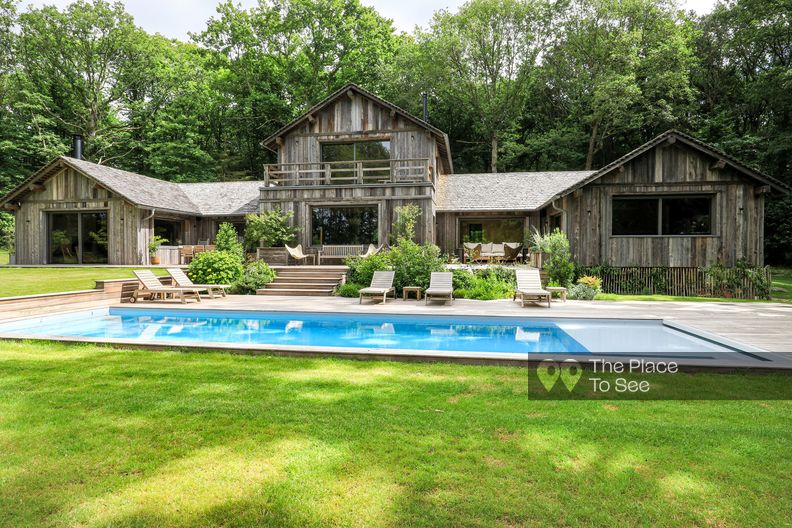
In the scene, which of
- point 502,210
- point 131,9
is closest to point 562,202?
point 502,210

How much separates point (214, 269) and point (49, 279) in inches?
199

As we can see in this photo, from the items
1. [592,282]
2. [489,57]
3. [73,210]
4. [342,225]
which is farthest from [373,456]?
[489,57]

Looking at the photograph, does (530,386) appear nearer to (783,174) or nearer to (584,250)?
(584,250)

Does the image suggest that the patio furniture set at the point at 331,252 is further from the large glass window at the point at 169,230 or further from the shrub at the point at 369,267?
the large glass window at the point at 169,230

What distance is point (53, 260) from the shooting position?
65.3 ft

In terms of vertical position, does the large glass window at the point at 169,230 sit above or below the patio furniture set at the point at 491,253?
above

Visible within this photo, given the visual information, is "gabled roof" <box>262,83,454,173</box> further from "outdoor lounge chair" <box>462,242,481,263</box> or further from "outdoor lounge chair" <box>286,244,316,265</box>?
"outdoor lounge chair" <box>286,244,316,265</box>

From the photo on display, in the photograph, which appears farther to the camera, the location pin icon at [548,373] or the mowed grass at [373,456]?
the location pin icon at [548,373]

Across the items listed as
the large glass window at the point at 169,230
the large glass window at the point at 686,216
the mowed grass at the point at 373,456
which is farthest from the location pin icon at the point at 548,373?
the large glass window at the point at 169,230

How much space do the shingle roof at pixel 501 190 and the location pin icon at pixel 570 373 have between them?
46.4 feet

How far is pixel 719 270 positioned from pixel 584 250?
3993mm

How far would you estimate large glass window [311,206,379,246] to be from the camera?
18438 millimetres

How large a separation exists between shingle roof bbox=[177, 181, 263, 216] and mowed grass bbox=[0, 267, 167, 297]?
638 cm

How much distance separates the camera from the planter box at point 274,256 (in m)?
16.7
